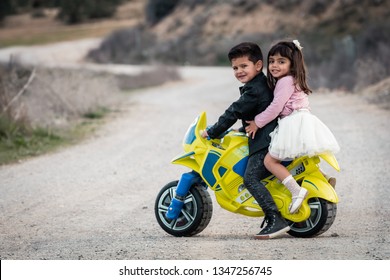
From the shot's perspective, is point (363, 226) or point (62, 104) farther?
point (62, 104)

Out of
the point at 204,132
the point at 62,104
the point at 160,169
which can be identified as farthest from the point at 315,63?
the point at 204,132

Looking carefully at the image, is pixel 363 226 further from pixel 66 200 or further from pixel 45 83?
pixel 45 83

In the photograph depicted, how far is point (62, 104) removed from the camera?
19422 millimetres

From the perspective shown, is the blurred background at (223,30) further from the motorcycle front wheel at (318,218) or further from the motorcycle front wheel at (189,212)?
the motorcycle front wheel at (318,218)

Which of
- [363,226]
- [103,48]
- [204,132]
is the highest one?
[204,132]

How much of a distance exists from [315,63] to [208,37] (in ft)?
55.4

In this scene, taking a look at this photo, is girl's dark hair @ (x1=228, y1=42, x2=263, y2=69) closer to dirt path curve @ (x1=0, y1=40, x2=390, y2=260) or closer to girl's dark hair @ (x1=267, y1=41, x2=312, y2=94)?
girl's dark hair @ (x1=267, y1=41, x2=312, y2=94)

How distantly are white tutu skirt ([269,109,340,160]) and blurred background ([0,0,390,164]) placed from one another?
1.45 m

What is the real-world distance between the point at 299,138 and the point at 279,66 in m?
0.67

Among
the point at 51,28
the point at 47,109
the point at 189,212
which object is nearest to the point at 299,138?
the point at 189,212

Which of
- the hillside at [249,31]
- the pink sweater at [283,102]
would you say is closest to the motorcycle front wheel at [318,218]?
the pink sweater at [283,102]

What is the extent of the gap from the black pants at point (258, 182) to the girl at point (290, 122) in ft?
0.31

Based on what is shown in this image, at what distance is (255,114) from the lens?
7230mm

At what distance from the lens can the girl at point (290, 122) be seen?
22.8 ft
